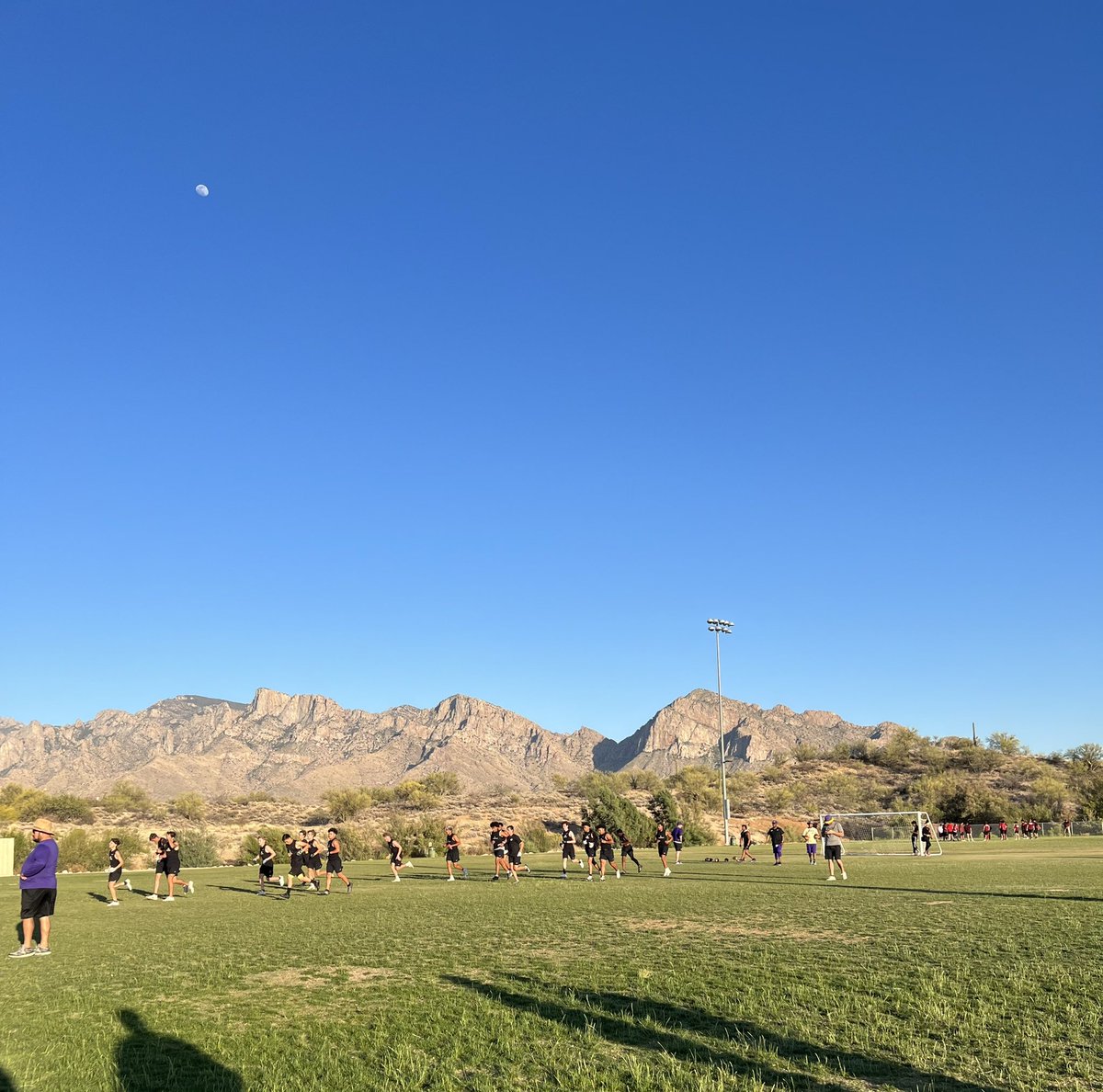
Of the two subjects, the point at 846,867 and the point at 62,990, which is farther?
the point at 846,867

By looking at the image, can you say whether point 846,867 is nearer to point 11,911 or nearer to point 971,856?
point 971,856

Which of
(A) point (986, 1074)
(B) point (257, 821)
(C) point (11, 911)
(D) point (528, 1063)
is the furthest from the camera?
(B) point (257, 821)

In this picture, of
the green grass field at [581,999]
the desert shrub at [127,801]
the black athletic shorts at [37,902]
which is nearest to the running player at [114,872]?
the green grass field at [581,999]

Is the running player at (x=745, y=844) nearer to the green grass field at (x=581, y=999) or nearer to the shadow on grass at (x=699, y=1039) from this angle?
the green grass field at (x=581, y=999)

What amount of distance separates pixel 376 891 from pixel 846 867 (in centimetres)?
1737

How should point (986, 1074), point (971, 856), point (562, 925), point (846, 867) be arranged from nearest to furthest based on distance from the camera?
point (986, 1074) → point (562, 925) → point (846, 867) → point (971, 856)

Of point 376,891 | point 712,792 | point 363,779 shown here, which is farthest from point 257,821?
point 363,779

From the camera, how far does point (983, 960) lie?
1184 centimetres

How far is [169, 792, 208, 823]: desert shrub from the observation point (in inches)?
3027

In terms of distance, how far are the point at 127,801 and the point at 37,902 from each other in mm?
74369

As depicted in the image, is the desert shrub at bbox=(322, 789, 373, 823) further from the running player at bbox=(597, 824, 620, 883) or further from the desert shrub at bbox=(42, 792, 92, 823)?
the running player at bbox=(597, 824, 620, 883)

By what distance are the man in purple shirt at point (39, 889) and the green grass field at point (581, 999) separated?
1.40 feet

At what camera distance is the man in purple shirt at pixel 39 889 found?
47.2ft

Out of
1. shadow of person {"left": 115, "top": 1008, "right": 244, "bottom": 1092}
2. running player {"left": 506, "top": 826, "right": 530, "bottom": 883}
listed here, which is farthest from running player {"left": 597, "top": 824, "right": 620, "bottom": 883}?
shadow of person {"left": 115, "top": 1008, "right": 244, "bottom": 1092}
